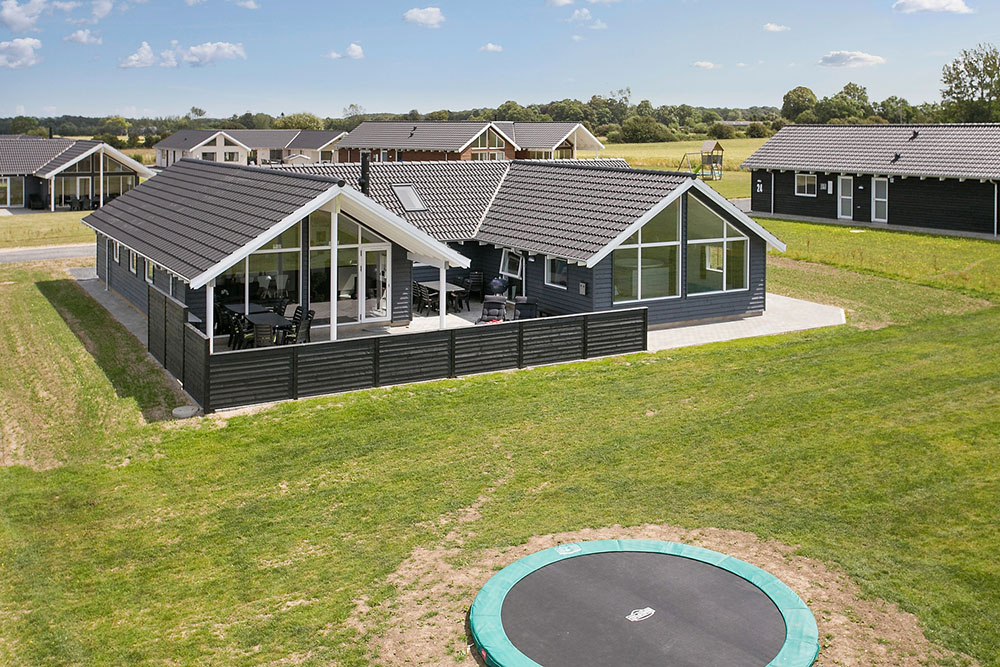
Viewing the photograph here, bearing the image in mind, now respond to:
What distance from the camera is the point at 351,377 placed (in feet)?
55.2

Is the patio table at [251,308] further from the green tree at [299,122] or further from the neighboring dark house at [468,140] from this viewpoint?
the green tree at [299,122]

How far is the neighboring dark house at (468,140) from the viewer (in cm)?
7281

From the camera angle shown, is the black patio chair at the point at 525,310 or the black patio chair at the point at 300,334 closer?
the black patio chair at the point at 300,334

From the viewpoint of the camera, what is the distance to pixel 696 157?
86375mm

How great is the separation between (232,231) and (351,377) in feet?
14.4

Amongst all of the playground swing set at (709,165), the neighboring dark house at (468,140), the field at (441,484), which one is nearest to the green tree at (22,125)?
the neighboring dark house at (468,140)

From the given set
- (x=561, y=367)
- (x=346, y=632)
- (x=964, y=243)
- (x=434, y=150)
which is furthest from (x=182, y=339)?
(x=434, y=150)

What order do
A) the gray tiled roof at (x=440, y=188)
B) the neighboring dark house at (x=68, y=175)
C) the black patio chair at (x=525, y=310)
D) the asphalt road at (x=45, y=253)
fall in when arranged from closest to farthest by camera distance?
the black patio chair at (x=525, y=310) → the gray tiled roof at (x=440, y=188) → the asphalt road at (x=45, y=253) → the neighboring dark house at (x=68, y=175)

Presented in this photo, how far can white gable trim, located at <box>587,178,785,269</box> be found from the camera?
21078 mm

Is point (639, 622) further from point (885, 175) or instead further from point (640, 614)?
point (885, 175)

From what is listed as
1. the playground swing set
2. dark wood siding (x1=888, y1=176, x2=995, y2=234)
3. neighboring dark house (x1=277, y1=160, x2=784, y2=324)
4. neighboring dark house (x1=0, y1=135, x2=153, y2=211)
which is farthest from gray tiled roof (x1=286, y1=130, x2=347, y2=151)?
neighboring dark house (x1=277, y1=160, x2=784, y2=324)

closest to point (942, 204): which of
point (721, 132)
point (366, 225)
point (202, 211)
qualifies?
point (366, 225)

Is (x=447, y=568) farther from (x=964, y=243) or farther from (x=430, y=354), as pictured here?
(x=964, y=243)

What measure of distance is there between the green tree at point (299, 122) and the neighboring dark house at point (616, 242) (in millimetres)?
126360
